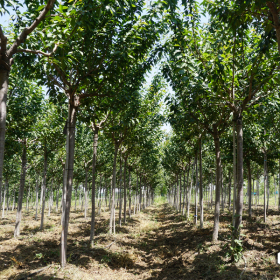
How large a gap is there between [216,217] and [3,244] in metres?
8.06

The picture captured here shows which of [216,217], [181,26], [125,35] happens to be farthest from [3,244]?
[181,26]

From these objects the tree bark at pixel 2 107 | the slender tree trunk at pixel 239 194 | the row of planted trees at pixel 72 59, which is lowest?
the slender tree trunk at pixel 239 194

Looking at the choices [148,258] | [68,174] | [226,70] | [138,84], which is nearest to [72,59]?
[138,84]

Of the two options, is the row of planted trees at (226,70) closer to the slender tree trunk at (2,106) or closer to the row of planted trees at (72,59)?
the row of planted trees at (72,59)

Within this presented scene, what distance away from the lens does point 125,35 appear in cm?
510

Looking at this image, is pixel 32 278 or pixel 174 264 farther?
pixel 174 264

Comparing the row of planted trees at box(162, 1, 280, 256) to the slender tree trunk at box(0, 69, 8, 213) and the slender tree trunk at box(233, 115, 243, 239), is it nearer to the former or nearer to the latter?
the slender tree trunk at box(233, 115, 243, 239)

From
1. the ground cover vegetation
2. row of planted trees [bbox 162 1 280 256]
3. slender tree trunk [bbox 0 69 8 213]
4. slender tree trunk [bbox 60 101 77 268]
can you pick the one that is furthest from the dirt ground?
slender tree trunk [bbox 0 69 8 213]

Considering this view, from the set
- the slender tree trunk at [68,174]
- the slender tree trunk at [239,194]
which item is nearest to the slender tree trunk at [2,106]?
the slender tree trunk at [68,174]

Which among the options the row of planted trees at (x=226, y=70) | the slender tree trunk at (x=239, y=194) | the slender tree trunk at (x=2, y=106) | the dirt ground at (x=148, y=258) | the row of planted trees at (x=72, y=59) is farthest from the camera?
the slender tree trunk at (x=239, y=194)

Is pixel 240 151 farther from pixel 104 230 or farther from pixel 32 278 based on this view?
pixel 104 230

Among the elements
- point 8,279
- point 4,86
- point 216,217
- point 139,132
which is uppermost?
point 139,132

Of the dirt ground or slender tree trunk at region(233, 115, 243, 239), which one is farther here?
slender tree trunk at region(233, 115, 243, 239)

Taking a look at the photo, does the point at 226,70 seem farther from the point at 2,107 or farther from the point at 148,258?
the point at 148,258
